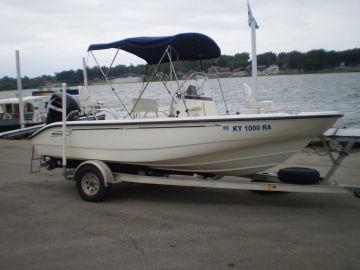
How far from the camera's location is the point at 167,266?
4.59 m

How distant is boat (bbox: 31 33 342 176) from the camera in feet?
20.8

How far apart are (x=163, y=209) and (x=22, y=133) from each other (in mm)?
14064

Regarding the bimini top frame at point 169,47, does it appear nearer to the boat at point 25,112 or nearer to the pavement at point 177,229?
the pavement at point 177,229

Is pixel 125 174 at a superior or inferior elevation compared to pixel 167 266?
superior

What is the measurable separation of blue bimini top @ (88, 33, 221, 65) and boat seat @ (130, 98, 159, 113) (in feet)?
2.86

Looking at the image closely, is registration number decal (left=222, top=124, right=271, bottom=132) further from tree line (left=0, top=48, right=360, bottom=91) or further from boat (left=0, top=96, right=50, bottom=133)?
boat (left=0, top=96, right=50, bottom=133)

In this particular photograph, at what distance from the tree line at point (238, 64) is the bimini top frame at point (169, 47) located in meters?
0.20

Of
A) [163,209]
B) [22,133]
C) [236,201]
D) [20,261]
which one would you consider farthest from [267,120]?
[22,133]

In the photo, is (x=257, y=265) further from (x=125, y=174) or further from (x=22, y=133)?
(x=22, y=133)

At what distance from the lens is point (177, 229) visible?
576 centimetres

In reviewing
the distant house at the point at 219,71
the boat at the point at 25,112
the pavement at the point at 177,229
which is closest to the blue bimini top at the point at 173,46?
the distant house at the point at 219,71

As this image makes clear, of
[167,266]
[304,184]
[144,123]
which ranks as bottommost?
[167,266]

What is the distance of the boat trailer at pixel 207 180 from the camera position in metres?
6.24

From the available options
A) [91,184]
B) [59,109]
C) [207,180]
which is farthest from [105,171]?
[59,109]
